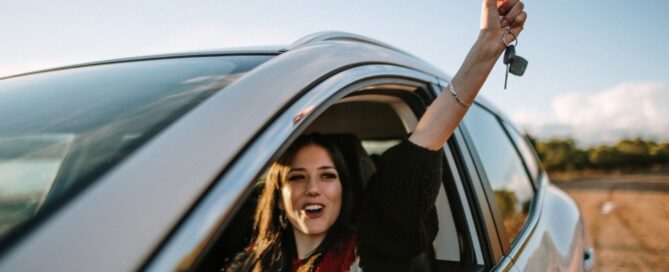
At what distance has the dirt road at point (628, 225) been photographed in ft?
23.1

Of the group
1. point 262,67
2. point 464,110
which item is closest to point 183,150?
point 262,67

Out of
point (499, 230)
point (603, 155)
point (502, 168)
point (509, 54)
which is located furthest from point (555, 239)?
point (603, 155)

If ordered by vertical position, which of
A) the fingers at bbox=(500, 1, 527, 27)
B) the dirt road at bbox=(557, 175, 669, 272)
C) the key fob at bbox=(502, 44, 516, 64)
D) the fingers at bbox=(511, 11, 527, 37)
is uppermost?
the fingers at bbox=(500, 1, 527, 27)

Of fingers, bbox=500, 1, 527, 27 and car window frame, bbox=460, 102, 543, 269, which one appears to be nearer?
fingers, bbox=500, 1, 527, 27

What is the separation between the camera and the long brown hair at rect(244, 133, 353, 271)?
5.95 ft

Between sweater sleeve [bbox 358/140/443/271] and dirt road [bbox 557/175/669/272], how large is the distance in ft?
18.9

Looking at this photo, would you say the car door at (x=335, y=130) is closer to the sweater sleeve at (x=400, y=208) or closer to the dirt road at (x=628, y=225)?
the sweater sleeve at (x=400, y=208)

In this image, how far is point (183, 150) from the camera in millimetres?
849

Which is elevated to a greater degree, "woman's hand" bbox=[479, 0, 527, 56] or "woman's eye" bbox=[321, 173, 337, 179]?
"woman's hand" bbox=[479, 0, 527, 56]

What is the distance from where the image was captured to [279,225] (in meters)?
1.99

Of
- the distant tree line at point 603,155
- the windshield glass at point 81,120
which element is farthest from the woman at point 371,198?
the distant tree line at point 603,155

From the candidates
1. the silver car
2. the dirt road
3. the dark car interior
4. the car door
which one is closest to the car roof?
the silver car

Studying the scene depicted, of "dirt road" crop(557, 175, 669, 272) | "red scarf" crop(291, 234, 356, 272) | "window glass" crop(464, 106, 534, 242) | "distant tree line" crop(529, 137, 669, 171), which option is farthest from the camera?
"distant tree line" crop(529, 137, 669, 171)

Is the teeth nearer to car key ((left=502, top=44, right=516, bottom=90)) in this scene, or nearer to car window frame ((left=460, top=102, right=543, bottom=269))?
car window frame ((left=460, top=102, right=543, bottom=269))
